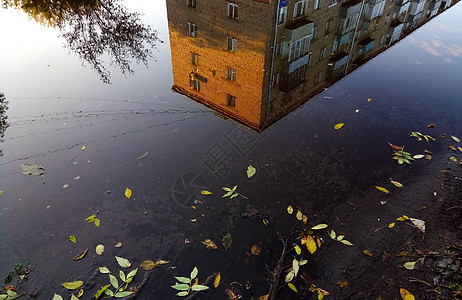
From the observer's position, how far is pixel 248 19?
11609mm

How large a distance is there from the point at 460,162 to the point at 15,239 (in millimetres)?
8942

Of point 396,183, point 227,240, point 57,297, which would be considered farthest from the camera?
point 396,183

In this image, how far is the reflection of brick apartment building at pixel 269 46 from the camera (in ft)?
28.2

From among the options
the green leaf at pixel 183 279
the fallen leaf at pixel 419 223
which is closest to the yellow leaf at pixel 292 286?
the green leaf at pixel 183 279

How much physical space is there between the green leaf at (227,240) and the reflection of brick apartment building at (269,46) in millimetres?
3412

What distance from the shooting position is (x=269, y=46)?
10.3 metres

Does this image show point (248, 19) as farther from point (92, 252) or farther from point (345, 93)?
point (92, 252)

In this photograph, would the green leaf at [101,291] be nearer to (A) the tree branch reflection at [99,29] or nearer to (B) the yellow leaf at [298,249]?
(B) the yellow leaf at [298,249]

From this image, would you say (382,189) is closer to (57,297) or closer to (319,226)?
(319,226)

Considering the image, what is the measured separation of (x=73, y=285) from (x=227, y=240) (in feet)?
7.68

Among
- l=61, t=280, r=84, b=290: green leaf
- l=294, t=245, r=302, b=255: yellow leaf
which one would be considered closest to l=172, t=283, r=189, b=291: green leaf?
l=61, t=280, r=84, b=290: green leaf

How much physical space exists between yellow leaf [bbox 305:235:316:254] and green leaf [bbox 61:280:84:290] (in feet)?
11.5

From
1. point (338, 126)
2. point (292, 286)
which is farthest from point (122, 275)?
point (338, 126)

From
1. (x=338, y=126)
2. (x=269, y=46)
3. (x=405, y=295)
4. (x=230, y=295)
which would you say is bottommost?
(x=230, y=295)
